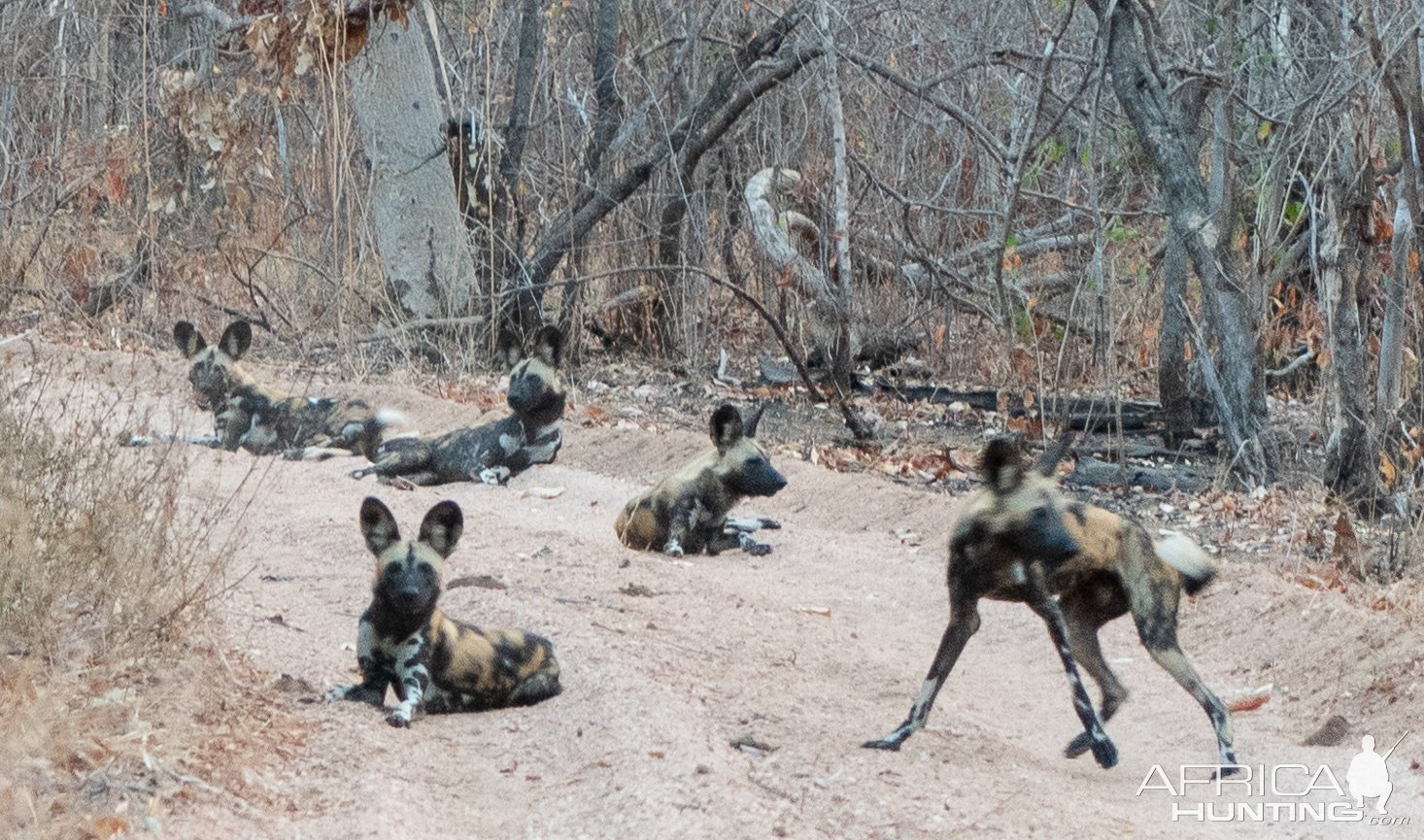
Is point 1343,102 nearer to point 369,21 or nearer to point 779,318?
point 779,318

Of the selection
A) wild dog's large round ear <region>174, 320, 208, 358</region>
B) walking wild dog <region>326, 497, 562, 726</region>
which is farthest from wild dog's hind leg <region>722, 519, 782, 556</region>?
wild dog's large round ear <region>174, 320, 208, 358</region>

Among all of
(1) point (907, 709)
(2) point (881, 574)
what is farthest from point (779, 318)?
(1) point (907, 709)

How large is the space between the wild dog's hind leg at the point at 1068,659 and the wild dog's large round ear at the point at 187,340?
5.58m

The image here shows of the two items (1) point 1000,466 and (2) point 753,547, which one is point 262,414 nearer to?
(2) point 753,547

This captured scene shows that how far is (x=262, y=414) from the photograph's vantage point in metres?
7.86

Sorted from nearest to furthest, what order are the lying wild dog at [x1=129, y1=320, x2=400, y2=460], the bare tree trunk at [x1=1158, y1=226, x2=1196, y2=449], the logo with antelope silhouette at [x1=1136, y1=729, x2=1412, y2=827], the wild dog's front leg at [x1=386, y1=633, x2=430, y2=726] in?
the logo with antelope silhouette at [x1=1136, y1=729, x2=1412, y2=827], the wild dog's front leg at [x1=386, y1=633, x2=430, y2=726], the lying wild dog at [x1=129, y1=320, x2=400, y2=460], the bare tree trunk at [x1=1158, y1=226, x2=1196, y2=449]

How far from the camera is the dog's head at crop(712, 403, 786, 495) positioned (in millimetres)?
5945

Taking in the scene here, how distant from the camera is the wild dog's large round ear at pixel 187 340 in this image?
26.2 feet

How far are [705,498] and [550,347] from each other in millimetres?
1635

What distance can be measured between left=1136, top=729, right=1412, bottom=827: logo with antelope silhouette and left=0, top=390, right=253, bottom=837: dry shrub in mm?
1976

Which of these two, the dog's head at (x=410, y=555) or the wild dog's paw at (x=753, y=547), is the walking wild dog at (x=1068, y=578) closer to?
the dog's head at (x=410, y=555)

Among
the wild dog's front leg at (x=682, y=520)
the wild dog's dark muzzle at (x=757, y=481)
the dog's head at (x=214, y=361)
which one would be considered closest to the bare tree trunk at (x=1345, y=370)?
the wild dog's dark muzzle at (x=757, y=481)

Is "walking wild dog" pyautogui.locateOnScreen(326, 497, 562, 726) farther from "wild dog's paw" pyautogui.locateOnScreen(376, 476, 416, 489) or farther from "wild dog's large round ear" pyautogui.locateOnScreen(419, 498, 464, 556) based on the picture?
"wild dog's paw" pyautogui.locateOnScreen(376, 476, 416, 489)

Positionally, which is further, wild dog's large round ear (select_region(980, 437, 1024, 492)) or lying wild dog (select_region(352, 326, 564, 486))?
lying wild dog (select_region(352, 326, 564, 486))
